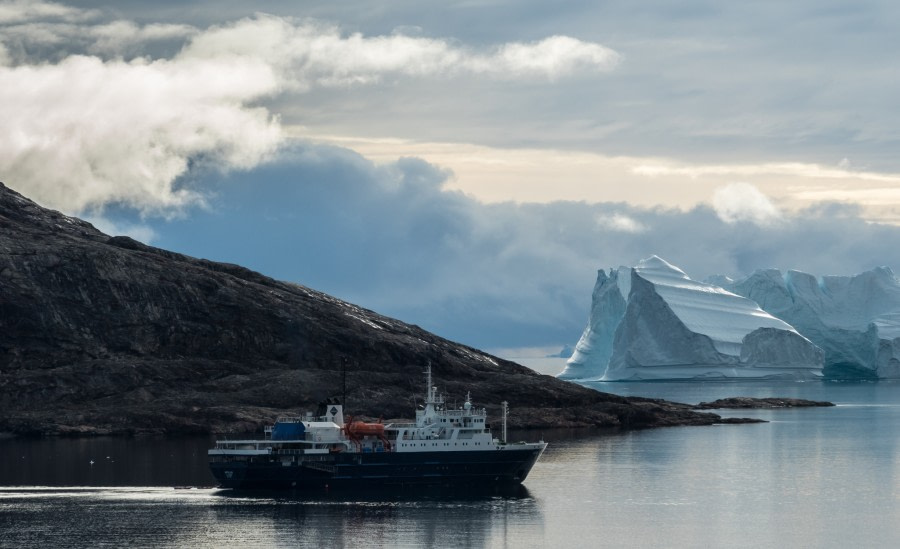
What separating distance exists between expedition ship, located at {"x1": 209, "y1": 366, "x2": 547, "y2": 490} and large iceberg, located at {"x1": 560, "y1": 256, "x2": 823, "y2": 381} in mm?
108880

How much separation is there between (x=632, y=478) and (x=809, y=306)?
12729 centimetres

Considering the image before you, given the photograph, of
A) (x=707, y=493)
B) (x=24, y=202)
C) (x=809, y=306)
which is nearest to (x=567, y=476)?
(x=707, y=493)

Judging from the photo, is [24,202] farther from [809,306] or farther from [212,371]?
[809,306]

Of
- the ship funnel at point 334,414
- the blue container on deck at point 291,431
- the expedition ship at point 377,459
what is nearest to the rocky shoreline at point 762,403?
the expedition ship at point 377,459

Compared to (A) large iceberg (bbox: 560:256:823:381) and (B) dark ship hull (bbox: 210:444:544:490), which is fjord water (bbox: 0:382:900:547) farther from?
(A) large iceberg (bbox: 560:256:823:381)

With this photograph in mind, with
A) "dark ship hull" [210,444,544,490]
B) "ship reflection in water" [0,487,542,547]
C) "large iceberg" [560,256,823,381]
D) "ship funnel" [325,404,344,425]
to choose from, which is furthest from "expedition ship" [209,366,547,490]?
"large iceberg" [560,256,823,381]

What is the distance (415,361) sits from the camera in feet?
460

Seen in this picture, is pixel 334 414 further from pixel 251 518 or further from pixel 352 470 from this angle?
pixel 251 518

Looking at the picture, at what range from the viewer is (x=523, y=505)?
67375 mm

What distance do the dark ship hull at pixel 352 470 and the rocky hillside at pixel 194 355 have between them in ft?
129

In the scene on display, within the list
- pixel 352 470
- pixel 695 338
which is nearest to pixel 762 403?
pixel 695 338

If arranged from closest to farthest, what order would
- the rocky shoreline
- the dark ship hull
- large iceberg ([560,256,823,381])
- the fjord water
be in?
the fjord water, the dark ship hull, the rocky shoreline, large iceberg ([560,256,823,381])

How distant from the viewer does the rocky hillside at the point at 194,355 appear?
4742 inches

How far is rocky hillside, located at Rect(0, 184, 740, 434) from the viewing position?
395 ft
